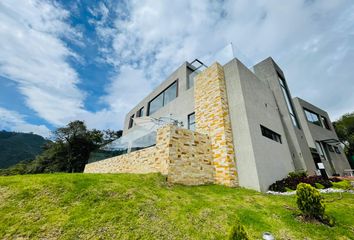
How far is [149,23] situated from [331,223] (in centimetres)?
964

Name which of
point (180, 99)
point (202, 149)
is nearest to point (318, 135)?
point (180, 99)

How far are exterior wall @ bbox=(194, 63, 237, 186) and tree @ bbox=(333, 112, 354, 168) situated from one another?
27.4m

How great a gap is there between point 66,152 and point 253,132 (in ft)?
90.1

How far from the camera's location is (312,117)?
16.7m

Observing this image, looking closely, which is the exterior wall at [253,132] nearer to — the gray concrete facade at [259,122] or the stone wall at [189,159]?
the gray concrete facade at [259,122]

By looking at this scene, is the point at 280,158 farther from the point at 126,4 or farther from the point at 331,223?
the point at 126,4

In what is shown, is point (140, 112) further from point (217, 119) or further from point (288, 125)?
point (288, 125)

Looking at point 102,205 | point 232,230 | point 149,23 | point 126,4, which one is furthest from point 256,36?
point 102,205

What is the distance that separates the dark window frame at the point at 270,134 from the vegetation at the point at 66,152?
83.2 feet

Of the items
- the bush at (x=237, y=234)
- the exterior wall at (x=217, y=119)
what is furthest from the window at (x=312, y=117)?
the bush at (x=237, y=234)

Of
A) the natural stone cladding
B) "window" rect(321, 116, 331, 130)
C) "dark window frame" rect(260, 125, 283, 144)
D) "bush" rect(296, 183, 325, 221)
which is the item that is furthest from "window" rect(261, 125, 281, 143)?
"window" rect(321, 116, 331, 130)

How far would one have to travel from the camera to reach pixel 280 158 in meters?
8.59

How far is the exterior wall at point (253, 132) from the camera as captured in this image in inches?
264

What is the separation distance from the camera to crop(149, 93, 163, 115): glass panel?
619 inches
